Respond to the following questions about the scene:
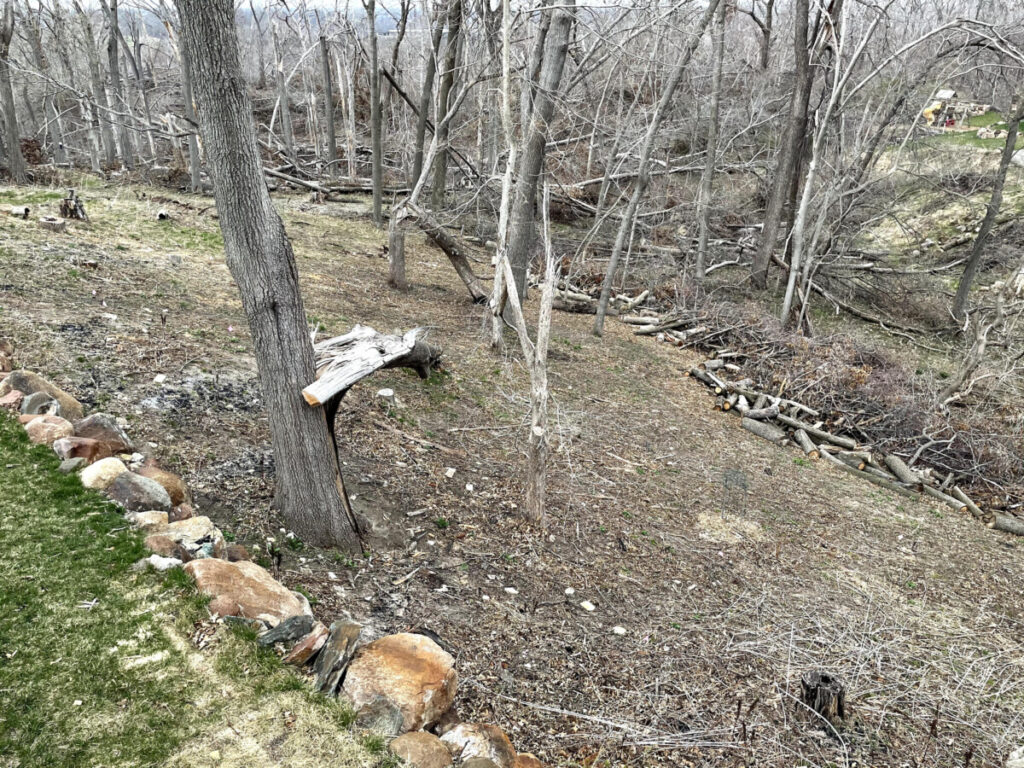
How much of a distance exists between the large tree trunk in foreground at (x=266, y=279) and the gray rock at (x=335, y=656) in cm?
131

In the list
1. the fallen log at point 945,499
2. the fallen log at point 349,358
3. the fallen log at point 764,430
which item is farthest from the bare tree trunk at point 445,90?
the fallen log at point 945,499

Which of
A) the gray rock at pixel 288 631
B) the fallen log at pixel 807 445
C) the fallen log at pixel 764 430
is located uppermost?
the gray rock at pixel 288 631

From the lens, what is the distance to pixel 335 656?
2.84 m

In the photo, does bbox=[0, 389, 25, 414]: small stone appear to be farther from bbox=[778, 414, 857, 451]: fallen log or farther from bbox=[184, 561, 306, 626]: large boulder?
bbox=[778, 414, 857, 451]: fallen log

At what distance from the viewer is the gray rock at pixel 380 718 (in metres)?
2.64

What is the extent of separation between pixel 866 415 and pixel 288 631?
8.88 m

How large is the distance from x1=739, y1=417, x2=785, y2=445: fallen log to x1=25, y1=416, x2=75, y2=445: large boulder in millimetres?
7967

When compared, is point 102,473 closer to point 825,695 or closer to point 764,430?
point 825,695

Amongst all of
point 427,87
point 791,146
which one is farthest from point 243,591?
point 791,146

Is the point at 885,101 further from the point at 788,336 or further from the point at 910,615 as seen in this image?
the point at 910,615

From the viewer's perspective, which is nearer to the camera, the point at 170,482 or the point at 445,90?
the point at 170,482

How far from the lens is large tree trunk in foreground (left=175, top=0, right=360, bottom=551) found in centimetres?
322

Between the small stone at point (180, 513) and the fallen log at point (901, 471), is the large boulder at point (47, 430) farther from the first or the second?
the fallen log at point (901, 471)

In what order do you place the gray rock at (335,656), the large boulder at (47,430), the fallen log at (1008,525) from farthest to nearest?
the fallen log at (1008,525), the large boulder at (47,430), the gray rock at (335,656)
